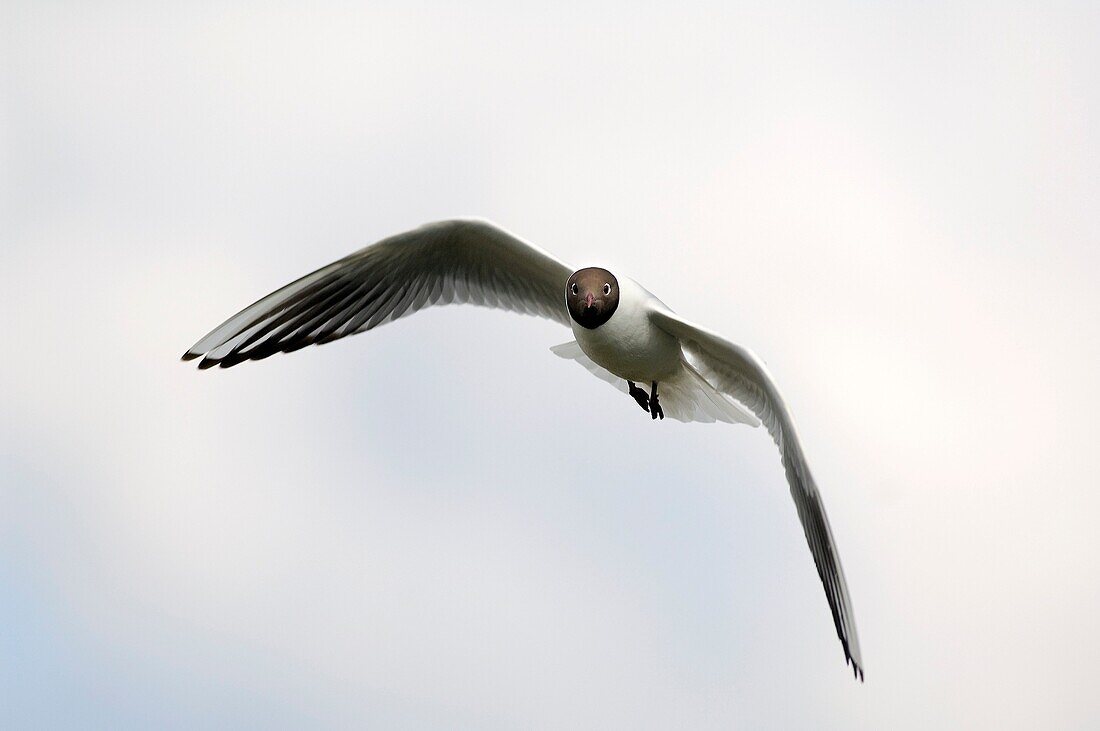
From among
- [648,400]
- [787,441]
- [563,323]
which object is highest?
[563,323]

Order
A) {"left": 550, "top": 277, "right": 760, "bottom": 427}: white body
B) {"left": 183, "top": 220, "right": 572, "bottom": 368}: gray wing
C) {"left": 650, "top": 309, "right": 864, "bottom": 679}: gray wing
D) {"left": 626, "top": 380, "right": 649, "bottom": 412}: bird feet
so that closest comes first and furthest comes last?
{"left": 650, "top": 309, "right": 864, "bottom": 679}: gray wing < {"left": 550, "top": 277, "right": 760, "bottom": 427}: white body < {"left": 183, "top": 220, "right": 572, "bottom": 368}: gray wing < {"left": 626, "top": 380, "right": 649, "bottom": 412}: bird feet

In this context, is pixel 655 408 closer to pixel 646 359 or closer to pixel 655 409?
pixel 655 409

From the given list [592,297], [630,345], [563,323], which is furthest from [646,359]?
[563,323]

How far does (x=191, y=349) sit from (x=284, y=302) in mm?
509

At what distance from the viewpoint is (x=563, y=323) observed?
24.4ft

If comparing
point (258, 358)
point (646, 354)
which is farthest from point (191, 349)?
point (646, 354)

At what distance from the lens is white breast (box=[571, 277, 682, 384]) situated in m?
6.45

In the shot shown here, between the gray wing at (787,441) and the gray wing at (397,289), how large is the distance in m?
0.74

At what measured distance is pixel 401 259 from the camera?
709 centimetres

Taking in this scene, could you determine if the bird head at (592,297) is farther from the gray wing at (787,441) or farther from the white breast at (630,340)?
the gray wing at (787,441)

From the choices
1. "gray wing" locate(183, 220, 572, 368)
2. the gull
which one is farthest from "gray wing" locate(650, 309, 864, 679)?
"gray wing" locate(183, 220, 572, 368)

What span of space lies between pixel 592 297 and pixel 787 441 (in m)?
1.08

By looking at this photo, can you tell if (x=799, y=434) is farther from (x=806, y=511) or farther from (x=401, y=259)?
(x=401, y=259)

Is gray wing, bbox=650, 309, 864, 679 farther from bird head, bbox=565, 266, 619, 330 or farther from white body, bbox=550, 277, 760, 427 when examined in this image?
bird head, bbox=565, 266, 619, 330
